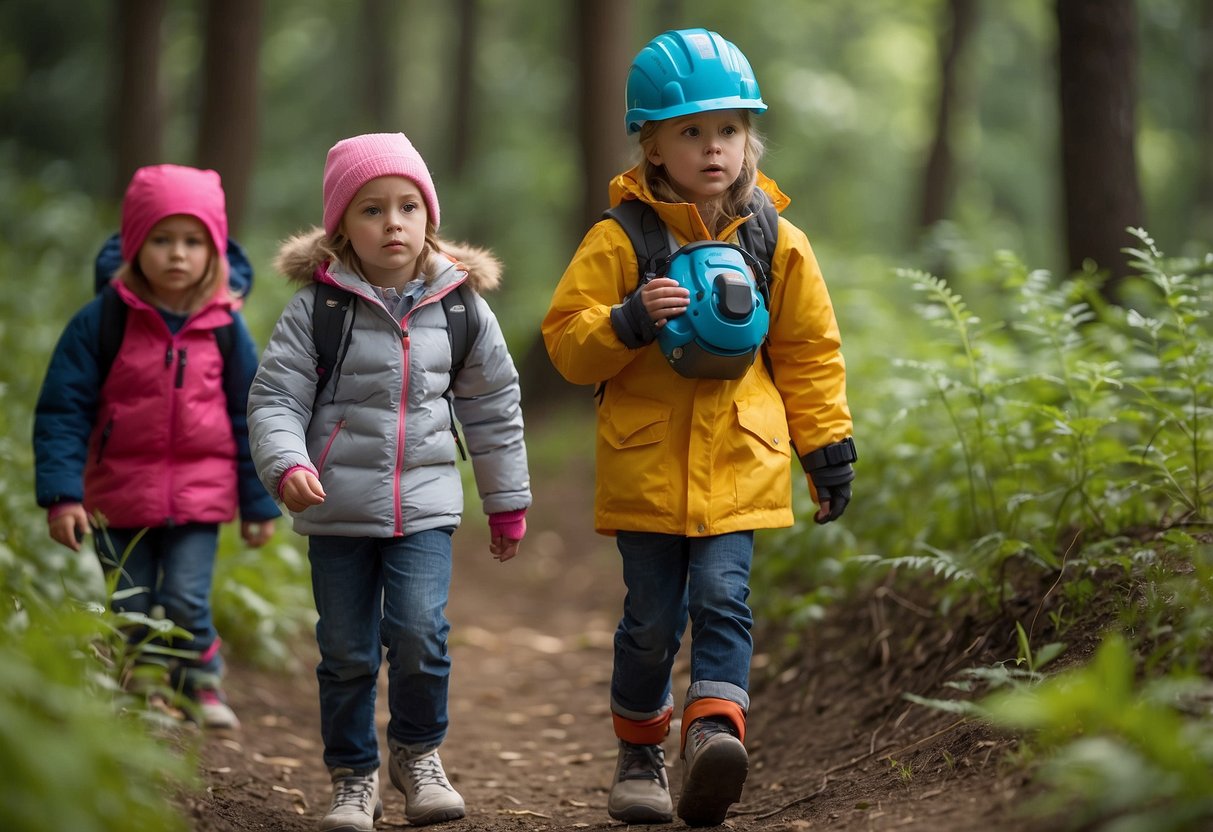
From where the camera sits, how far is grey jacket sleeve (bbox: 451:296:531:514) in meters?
4.15

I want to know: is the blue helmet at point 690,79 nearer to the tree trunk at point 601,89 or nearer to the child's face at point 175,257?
the child's face at point 175,257

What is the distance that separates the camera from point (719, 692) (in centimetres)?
380

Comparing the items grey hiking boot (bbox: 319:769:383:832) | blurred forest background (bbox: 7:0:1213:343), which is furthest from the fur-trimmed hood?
blurred forest background (bbox: 7:0:1213:343)

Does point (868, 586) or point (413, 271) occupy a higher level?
point (413, 271)

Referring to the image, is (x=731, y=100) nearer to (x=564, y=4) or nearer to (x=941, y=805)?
(x=941, y=805)

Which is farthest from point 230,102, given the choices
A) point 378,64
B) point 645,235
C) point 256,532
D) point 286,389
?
point 378,64

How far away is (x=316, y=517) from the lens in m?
3.93

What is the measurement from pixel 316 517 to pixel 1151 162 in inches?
971

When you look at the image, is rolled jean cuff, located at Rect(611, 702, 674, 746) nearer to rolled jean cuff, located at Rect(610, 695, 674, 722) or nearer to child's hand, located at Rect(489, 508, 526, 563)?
rolled jean cuff, located at Rect(610, 695, 674, 722)

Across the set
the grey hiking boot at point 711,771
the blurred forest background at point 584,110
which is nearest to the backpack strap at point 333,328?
the grey hiking boot at point 711,771

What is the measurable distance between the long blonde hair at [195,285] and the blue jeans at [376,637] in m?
1.51

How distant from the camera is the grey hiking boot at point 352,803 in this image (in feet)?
12.8

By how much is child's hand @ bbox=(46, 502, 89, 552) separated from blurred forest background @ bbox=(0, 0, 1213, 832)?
0.34m

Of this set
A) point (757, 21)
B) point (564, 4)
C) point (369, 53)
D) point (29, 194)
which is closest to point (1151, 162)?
point (757, 21)
